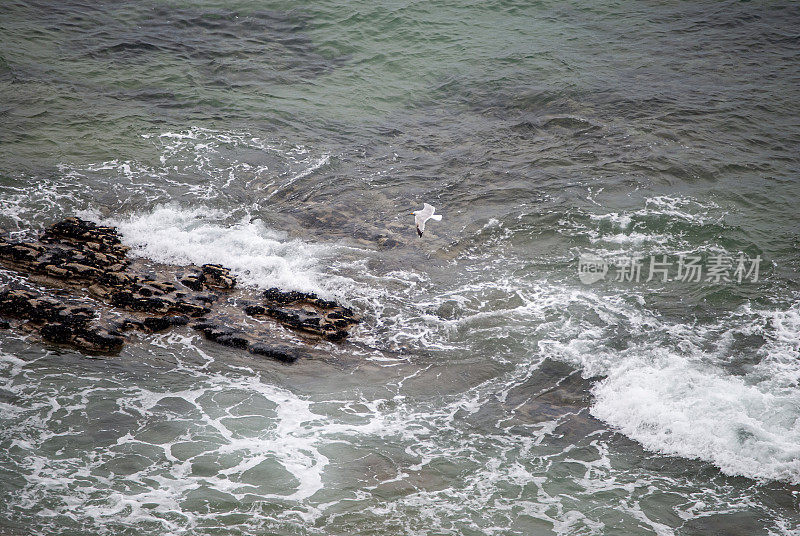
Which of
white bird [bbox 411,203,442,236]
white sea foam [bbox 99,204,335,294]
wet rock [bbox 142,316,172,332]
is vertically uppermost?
white bird [bbox 411,203,442,236]

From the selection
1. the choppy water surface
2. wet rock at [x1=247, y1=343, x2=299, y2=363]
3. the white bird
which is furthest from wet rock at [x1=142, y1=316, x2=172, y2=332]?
the white bird

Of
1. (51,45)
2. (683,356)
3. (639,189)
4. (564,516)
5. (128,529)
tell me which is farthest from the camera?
(51,45)

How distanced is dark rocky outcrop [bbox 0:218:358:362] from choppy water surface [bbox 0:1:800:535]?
0.88 ft

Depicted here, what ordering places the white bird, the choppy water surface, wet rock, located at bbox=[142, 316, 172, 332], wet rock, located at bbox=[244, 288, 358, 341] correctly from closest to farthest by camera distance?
the choppy water surface < wet rock, located at bbox=[142, 316, 172, 332] < wet rock, located at bbox=[244, 288, 358, 341] < the white bird

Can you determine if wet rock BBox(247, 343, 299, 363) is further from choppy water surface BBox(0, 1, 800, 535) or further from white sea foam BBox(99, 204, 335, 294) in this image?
white sea foam BBox(99, 204, 335, 294)

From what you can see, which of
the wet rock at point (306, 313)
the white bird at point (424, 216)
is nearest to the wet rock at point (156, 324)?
the wet rock at point (306, 313)

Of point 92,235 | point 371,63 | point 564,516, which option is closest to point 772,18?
point 371,63

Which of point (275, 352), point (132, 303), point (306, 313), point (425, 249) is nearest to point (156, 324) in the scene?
point (132, 303)

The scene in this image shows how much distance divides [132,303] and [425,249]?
13.6 ft

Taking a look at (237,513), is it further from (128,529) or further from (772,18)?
(772,18)

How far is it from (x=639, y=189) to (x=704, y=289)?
2.51 m

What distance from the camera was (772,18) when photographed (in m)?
15.8

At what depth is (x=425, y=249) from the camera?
10023mm

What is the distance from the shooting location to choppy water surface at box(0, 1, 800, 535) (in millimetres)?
6395
